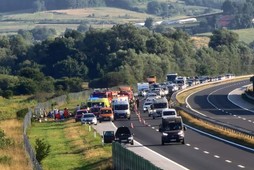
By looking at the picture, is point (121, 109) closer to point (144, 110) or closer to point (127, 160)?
point (144, 110)

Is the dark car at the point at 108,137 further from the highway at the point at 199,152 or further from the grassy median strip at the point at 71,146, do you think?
the highway at the point at 199,152

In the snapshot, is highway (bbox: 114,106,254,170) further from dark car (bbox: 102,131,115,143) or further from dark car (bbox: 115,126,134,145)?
dark car (bbox: 102,131,115,143)

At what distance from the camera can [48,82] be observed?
144 metres

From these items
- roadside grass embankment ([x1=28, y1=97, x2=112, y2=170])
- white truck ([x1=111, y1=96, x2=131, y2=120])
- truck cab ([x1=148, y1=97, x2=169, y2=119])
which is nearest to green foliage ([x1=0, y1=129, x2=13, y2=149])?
roadside grass embankment ([x1=28, y1=97, x2=112, y2=170])

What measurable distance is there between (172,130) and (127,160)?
59.2ft

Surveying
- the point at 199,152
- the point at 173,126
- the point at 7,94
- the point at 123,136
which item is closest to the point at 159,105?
the point at 123,136

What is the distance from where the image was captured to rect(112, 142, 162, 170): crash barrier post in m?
34.6

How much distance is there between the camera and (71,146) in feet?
203

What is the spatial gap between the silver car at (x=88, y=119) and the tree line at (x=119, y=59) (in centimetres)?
7029

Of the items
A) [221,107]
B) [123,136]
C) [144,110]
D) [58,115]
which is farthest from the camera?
[221,107]

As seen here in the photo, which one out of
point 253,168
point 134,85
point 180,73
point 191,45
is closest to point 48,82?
point 134,85

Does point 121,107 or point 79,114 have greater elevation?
point 121,107

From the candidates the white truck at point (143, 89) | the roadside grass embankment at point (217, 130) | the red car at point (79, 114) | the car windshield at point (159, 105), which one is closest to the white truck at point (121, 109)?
the car windshield at point (159, 105)

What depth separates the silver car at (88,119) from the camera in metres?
81.2
